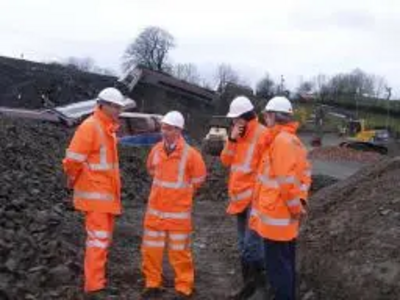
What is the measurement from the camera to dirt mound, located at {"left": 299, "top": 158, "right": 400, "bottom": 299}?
7.32 m

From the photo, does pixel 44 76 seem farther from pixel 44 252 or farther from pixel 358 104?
Answer: pixel 358 104

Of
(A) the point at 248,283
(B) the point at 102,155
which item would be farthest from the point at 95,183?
(A) the point at 248,283

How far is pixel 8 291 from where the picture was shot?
23.9 feet

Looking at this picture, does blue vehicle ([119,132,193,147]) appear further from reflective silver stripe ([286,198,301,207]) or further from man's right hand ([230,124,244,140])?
reflective silver stripe ([286,198,301,207])

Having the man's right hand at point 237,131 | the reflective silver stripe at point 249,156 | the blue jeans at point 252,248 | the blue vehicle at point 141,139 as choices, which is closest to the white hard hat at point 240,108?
the man's right hand at point 237,131

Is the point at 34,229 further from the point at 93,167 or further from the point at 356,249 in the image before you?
the point at 356,249

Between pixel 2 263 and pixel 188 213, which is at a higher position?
pixel 188 213

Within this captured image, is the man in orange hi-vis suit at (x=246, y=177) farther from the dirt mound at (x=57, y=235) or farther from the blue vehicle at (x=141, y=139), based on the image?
the blue vehicle at (x=141, y=139)

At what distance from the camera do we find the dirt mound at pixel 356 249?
7316 mm

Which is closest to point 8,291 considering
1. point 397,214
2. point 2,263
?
point 2,263

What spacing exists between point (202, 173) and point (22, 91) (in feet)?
105

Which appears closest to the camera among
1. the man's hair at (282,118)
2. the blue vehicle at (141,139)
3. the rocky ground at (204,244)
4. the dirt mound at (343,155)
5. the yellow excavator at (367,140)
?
the man's hair at (282,118)

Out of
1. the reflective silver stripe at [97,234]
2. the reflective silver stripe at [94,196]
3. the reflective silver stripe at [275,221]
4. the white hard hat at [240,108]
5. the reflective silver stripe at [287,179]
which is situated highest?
the white hard hat at [240,108]

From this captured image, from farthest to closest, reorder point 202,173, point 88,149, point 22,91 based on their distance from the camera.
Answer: point 22,91, point 202,173, point 88,149
